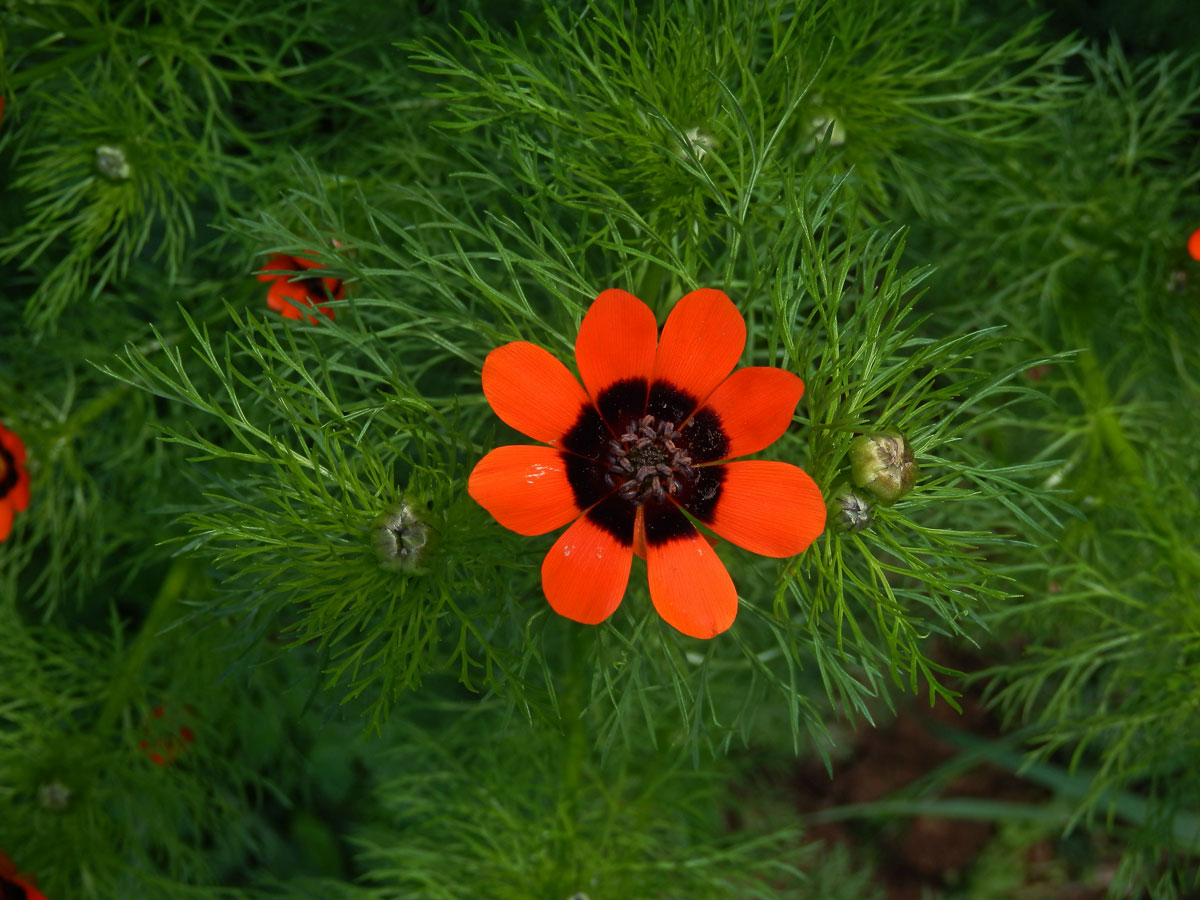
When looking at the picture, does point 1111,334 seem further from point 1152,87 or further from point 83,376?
point 83,376

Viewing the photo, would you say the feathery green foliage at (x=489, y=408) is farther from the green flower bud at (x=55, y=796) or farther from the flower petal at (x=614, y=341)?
the flower petal at (x=614, y=341)

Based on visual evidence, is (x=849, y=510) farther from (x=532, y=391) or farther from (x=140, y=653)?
(x=140, y=653)

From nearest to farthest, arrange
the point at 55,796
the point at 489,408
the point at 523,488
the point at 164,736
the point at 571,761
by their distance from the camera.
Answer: the point at 523,488 → the point at 489,408 → the point at 571,761 → the point at 55,796 → the point at 164,736

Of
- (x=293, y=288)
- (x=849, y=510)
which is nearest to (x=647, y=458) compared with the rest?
(x=849, y=510)

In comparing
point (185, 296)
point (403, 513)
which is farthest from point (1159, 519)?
point (185, 296)

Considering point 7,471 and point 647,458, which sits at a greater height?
point 647,458

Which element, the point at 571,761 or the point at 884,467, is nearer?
the point at 884,467

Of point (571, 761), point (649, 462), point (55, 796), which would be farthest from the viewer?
point (55, 796)

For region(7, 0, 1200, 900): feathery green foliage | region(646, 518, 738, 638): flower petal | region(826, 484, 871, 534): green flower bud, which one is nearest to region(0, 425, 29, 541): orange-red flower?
region(7, 0, 1200, 900): feathery green foliage
